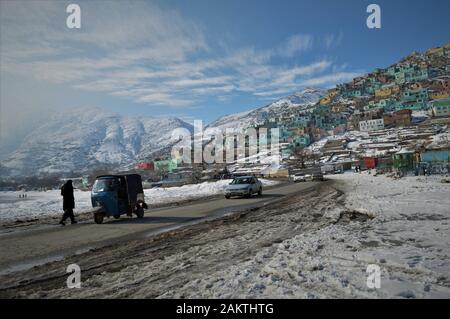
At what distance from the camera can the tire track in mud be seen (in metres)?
4.82

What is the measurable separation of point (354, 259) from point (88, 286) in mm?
4507

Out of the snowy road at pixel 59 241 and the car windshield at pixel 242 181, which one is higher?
the car windshield at pixel 242 181

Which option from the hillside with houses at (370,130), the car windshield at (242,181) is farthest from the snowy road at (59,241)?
the hillside with houses at (370,130)

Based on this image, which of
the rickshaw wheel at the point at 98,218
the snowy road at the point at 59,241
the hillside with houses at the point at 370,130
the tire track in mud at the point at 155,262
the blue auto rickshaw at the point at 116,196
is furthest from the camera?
the hillside with houses at the point at 370,130

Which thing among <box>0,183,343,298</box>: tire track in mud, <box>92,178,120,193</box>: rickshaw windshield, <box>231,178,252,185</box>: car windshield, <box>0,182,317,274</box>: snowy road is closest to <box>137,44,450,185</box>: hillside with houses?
<box>231,178,252,185</box>: car windshield

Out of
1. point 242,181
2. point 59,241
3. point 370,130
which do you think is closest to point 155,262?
point 59,241

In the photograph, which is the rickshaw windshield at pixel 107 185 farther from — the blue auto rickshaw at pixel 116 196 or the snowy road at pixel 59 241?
the snowy road at pixel 59 241

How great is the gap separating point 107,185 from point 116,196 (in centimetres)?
64

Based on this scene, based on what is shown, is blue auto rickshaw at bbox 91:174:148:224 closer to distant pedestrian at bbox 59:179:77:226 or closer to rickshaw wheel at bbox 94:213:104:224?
rickshaw wheel at bbox 94:213:104:224

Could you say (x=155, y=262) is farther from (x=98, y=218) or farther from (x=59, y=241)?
(x=98, y=218)

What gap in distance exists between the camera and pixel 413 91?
156 metres

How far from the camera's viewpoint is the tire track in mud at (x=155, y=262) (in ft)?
15.8
